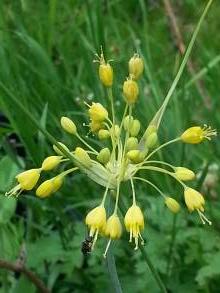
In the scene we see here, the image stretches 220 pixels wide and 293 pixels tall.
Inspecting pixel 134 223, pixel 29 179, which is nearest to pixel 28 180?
pixel 29 179

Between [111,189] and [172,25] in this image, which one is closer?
[111,189]

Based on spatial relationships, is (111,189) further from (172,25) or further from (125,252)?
(172,25)

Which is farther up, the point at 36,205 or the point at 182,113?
the point at 182,113

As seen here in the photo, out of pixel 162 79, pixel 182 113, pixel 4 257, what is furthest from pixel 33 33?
pixel 4 257

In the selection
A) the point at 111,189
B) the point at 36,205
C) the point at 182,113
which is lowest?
the point at 36,205

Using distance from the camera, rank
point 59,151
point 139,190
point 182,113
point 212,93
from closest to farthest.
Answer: point 59,151
point 139,190
point 182,113
point 212,93

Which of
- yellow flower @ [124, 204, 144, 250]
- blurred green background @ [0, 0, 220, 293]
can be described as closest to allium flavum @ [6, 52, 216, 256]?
yellow flower @ [124, 204, 144, 250]

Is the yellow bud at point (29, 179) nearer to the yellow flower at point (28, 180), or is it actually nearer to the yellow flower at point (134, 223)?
the yellow flower at point (28, 180)
